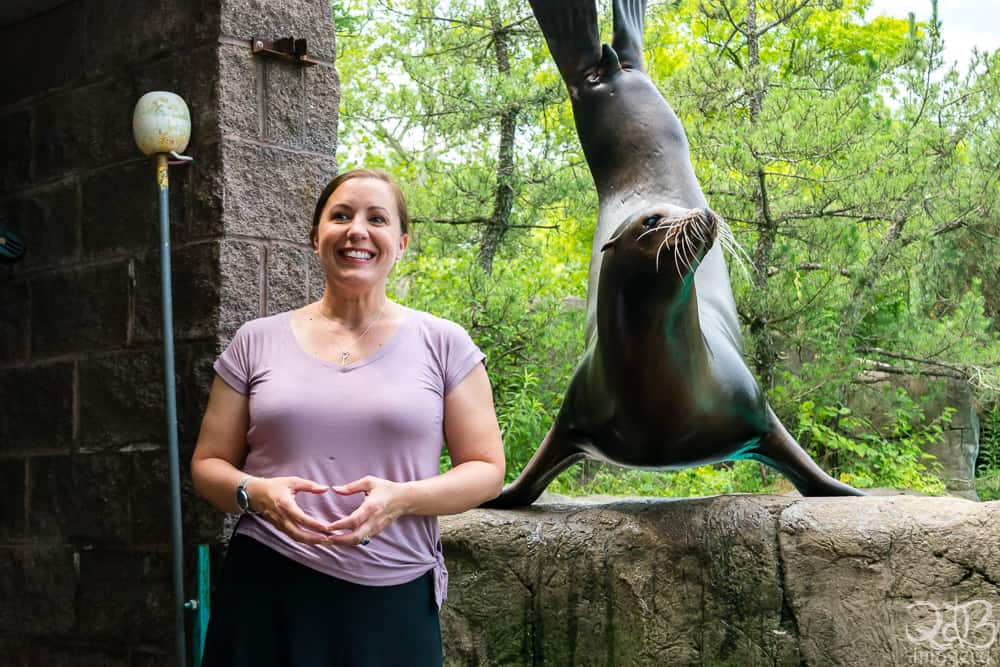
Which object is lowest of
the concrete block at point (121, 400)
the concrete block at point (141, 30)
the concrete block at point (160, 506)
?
the concrete block at point (160, 506)

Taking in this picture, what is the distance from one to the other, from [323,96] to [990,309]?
23.9ft

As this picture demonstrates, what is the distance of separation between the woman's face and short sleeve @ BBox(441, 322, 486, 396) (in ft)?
0.47

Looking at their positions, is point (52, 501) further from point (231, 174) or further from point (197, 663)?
point (231, 174)

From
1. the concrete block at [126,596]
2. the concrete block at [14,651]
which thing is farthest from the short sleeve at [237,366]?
the concrete block at [14,651]

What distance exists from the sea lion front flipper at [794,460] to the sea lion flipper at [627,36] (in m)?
1.05

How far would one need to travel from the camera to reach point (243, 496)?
1.68 m

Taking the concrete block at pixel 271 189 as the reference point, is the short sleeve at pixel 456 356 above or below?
below

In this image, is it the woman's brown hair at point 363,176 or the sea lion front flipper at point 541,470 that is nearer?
the woman's brown hair at point 363,176

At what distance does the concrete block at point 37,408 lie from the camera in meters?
2.74

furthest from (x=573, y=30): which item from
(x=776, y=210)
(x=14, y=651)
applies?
(x=776, y=210)

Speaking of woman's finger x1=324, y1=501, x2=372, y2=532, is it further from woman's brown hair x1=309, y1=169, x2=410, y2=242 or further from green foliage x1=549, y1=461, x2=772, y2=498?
green foliage x1=549, y1=461, x2=772, y2=498

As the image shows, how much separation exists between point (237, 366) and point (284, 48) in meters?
1.00

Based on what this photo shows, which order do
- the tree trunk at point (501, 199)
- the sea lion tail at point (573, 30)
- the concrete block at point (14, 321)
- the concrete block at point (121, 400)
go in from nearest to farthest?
the concrete block at point (121, 400)
the concrete block at point (14, 321)
the sea lion tail at point (573, 30)
the tree trunk at point (501, 199)

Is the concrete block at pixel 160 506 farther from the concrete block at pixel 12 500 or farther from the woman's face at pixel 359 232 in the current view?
the woman's face at pixel 359 232
